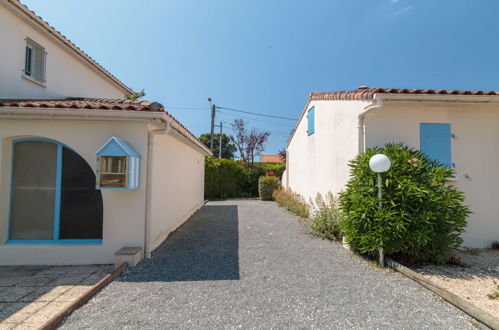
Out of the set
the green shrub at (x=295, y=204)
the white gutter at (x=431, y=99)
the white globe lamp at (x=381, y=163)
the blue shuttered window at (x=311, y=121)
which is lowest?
the green shrub at (x=295, y=204)

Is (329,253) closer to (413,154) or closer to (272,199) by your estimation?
(413,154)

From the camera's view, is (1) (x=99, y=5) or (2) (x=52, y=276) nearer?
(2) (x=52, y=276)

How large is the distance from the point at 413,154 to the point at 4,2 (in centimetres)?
1253

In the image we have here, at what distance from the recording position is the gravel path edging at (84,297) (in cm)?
296

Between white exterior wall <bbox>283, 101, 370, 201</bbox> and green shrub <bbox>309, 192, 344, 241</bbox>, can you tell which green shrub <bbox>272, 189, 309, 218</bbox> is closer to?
white exterior wall <bbox>283, 101, 370, 201</bbox>

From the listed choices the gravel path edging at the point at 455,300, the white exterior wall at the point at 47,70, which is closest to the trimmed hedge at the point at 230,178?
the white exterior wall at the point at 47,70

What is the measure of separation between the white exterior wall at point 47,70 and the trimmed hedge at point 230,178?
33.9ft

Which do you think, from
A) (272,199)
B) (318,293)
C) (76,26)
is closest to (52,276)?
→ (318,293)

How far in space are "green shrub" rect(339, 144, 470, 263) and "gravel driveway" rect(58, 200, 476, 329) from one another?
0.80 metres

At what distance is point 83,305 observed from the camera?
11.5ft

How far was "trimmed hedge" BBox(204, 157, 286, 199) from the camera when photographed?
19609 millimetres

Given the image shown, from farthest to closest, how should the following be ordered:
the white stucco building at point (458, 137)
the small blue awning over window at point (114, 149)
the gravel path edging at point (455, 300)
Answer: the white stucco building at point (458, 137) < the small blue awning over window at point (114, 149) < the gravel path edging at point (455, 300)

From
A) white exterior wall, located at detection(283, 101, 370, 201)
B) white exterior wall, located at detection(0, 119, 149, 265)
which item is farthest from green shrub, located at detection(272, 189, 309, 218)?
white exterior wall, located at detection(0, 119, 149, 265)

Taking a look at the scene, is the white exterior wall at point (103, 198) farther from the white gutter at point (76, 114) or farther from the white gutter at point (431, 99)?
the white gutter at point (431, 99)
